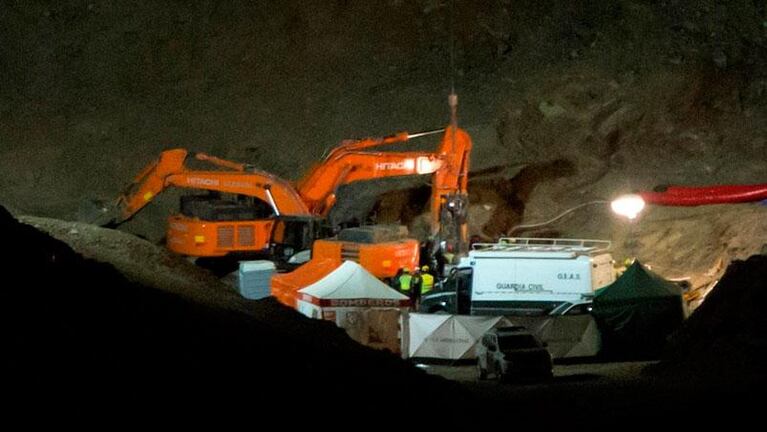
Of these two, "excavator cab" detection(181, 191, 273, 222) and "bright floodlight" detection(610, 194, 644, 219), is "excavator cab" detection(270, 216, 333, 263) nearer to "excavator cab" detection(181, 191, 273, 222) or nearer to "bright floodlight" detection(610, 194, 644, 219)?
"excavator cab" detection(181, 191, 273, 222)

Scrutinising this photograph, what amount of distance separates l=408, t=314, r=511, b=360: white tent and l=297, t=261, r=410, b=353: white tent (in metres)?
0.41

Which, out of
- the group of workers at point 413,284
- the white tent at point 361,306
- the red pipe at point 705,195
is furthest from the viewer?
the red pipe at point 705,195

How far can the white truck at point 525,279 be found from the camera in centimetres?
2214

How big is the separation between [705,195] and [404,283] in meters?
10.6

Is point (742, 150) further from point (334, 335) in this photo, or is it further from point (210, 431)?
point (210, 431)

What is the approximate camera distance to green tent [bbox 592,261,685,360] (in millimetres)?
21094

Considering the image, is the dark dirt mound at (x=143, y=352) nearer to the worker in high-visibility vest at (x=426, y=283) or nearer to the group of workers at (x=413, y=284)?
the group of workers at (x=413, y=284)

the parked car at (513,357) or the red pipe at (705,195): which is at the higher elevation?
the red pipe at (705,195)

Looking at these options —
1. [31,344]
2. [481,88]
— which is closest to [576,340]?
[31,344]

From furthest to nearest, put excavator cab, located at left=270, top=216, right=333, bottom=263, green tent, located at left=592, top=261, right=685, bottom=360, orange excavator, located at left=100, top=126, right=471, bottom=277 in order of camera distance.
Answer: excavator cab, located at left=270, top=216, right=333, bottom=263
orange excavator, located at left=100, top=126, right=471, bottom=277
green tent, located at left=592, top=261, right=685, bottom=360

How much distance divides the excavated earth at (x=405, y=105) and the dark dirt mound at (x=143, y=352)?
524cm

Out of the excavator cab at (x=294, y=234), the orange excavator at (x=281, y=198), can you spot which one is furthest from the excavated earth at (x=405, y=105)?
the excavator cab at (x=294, y=234)

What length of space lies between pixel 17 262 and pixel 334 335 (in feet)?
23.1

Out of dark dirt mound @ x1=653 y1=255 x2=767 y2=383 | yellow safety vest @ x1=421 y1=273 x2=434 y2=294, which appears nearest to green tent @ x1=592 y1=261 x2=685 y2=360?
yellow safety vest @ x1=421 y1=273 x2=434 y2=294
